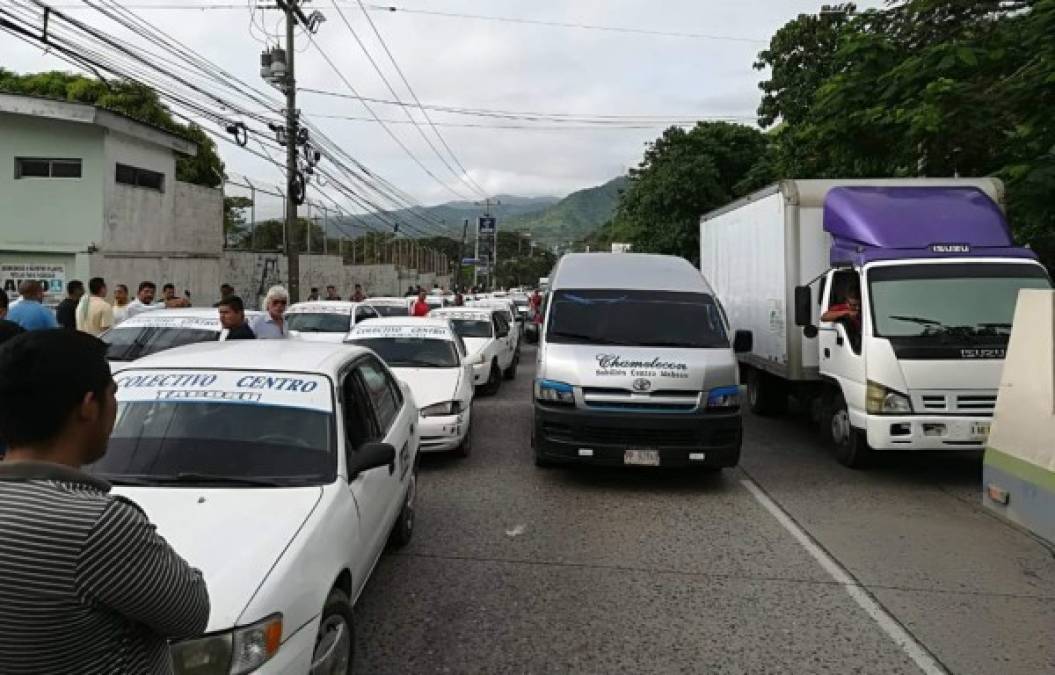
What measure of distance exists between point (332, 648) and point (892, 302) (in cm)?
671

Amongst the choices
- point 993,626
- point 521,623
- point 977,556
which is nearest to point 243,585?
point 521,623

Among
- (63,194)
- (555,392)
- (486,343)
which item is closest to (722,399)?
(555,392)

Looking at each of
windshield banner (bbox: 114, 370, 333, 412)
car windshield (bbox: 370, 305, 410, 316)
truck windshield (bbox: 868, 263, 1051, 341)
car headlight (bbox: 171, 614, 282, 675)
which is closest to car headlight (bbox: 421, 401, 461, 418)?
windshield banner (bbox: 114, 370, 333, 412)

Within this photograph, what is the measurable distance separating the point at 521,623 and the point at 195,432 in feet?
6.65

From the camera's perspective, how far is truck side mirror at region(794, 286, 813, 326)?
8.92 m

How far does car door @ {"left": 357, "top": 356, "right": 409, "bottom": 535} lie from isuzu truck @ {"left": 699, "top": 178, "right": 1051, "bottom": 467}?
15.0ft

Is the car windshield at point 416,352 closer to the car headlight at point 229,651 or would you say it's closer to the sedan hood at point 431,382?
the sedan hood at point 431,382

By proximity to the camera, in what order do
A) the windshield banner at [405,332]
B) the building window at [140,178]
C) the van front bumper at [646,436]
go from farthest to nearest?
1. the building window at [140,178]
2. the windshield banner at [405,332]
3. the van front bumper at [646,436]

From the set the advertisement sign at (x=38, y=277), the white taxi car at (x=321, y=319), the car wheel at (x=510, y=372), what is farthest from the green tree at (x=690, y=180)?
the advertisement sign at (x=38, y=277)

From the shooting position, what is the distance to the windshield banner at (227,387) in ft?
13.8

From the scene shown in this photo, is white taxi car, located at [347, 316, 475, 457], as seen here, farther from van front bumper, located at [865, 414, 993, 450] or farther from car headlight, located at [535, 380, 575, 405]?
van front bumper, located at [865, 414, 993, 450]

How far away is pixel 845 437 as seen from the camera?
866cm

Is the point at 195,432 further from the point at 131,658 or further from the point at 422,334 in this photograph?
the point at 422,334

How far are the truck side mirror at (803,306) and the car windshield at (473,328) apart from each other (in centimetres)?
757
